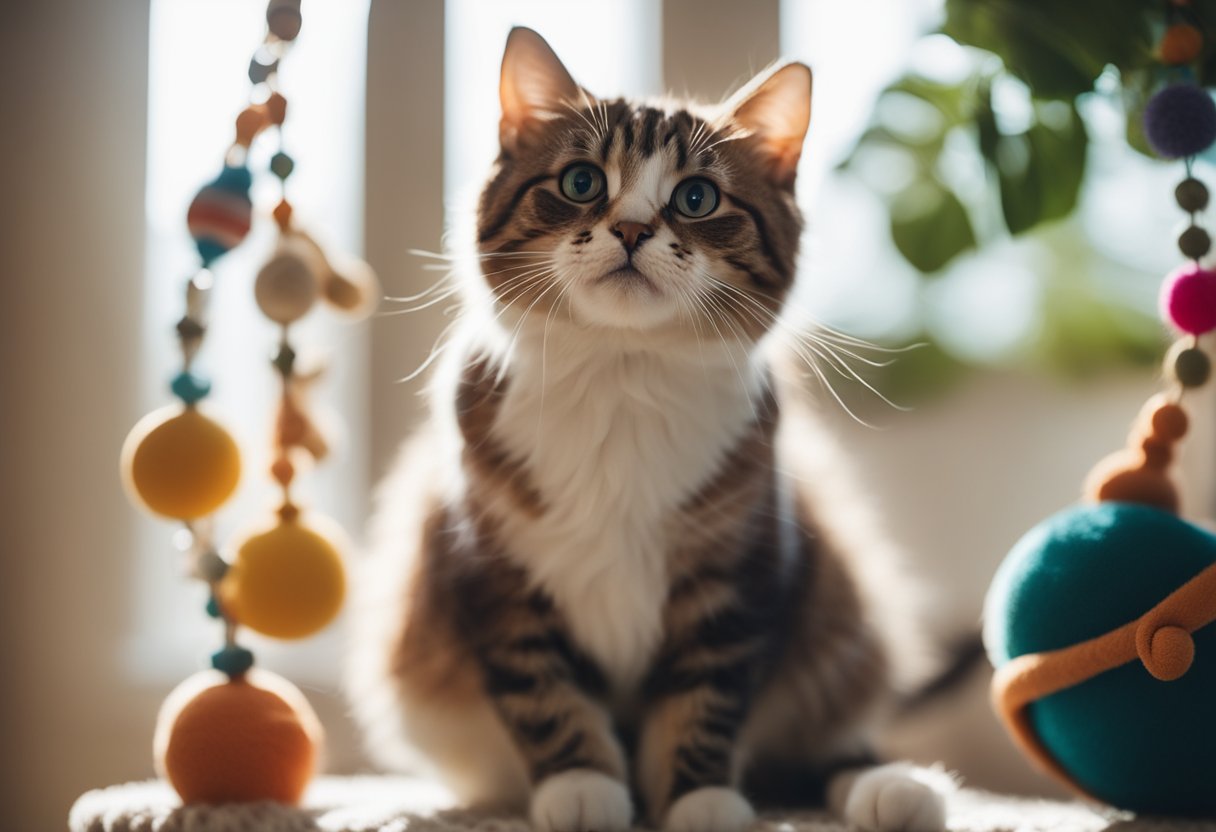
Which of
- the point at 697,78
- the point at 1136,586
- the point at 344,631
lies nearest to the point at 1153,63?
the point at 1136,586

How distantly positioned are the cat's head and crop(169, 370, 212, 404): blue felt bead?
294mm

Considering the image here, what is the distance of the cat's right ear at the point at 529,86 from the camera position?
3.53 ft

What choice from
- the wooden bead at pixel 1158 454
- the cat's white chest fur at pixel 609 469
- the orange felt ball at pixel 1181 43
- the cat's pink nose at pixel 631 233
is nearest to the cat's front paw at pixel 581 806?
the cat's white chest fur at pixel 609 469

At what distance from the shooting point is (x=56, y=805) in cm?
154

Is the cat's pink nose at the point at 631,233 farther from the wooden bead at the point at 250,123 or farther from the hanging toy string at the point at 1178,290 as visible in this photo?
the hanging toy string at the point at 1178,290

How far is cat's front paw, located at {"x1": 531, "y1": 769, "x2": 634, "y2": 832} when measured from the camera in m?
0.95

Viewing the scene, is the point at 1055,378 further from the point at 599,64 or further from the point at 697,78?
the point at 599,64

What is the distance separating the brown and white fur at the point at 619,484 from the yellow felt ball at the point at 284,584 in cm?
14

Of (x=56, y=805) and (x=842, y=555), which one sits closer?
(x=842, y=555)

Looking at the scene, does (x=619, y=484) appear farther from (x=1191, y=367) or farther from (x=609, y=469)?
(x=1191, y=367)

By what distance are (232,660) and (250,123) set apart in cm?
51

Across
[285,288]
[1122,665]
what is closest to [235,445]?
[285,288]

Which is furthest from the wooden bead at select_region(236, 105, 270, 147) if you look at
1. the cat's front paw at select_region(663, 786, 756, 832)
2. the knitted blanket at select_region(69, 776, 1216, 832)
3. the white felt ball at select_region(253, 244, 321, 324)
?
the cat's front paw at select_region(663, 786, 756, 832)

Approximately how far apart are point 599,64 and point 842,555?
84 cm
